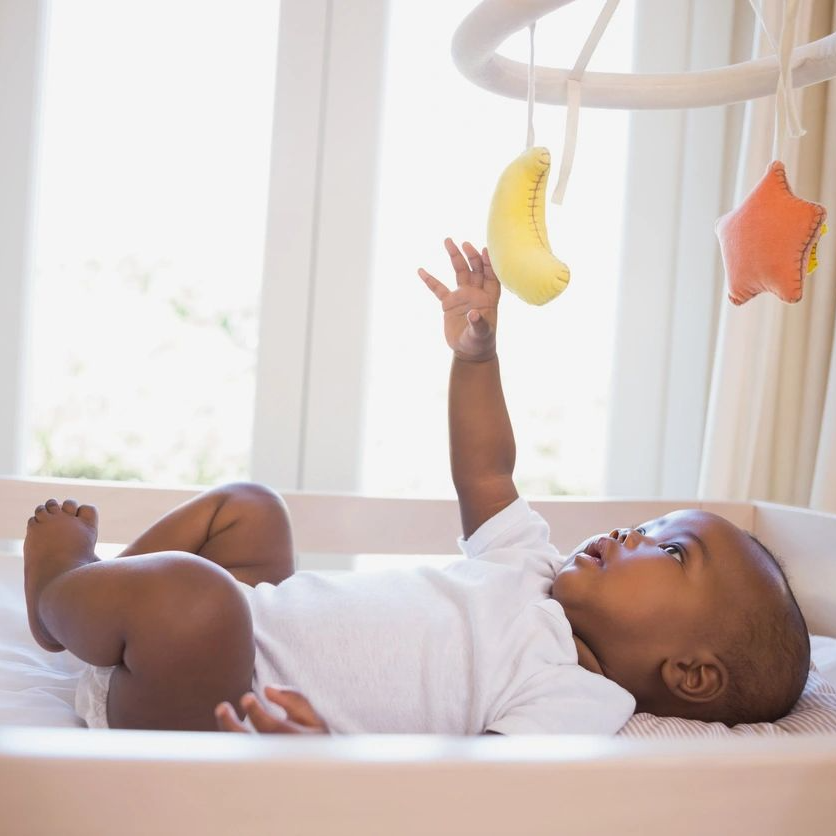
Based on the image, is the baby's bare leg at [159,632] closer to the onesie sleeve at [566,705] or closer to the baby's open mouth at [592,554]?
the onesie sleeve at [566,705]

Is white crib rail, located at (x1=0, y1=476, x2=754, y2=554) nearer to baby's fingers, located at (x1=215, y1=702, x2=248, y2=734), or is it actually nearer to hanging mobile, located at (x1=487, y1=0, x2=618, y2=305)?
hanging mobile, located at (x1=487, y1=0, x2=618, y2=305)

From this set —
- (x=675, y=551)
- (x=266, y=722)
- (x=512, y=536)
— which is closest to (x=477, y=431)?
(x=512, y=536)

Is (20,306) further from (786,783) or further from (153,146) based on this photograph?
(786,783)

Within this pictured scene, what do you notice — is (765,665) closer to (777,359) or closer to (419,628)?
(419,628)

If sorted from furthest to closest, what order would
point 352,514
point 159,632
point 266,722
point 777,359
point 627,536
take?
point 777,359 < point 352,514 < point 627,536 < point 159,632 < point 266,722

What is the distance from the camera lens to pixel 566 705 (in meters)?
0.74

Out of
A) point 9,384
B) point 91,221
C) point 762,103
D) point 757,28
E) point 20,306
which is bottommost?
point 9,384

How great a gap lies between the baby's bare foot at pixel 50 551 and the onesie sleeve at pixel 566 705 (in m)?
0.37

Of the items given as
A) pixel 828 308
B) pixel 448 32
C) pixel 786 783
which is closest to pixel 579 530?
pixel 828 308

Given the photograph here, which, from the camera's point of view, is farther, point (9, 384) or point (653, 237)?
point (653, 237)

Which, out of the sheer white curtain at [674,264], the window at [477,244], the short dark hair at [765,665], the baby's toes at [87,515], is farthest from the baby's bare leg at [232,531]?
the sheer white curtain at [674,264]

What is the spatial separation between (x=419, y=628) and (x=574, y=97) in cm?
47

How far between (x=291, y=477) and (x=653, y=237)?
0.84 metres

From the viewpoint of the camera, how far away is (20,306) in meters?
1.62
